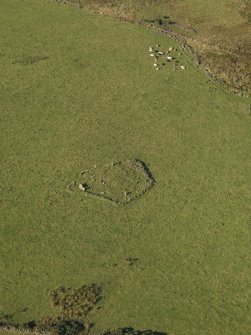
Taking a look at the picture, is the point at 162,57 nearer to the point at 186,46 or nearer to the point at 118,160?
the point at 186,46

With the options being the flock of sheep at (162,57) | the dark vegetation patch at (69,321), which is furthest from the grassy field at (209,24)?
the dark vegetation patch at (69,321)

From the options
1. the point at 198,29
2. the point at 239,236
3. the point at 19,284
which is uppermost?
the point at 198,29

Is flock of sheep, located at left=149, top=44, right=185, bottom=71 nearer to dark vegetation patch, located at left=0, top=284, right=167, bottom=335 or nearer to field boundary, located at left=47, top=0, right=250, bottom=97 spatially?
field boundary, located at left=47, top=0, right=250, bottom=97

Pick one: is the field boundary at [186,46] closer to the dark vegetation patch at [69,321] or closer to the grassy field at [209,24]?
the grassy field at [209,24]

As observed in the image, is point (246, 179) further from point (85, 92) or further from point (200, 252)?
point (85, 92)

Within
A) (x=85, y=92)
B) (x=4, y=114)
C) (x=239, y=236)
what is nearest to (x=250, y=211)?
(x=239, y=236)

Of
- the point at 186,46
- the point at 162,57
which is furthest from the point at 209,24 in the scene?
the point at 162,57
